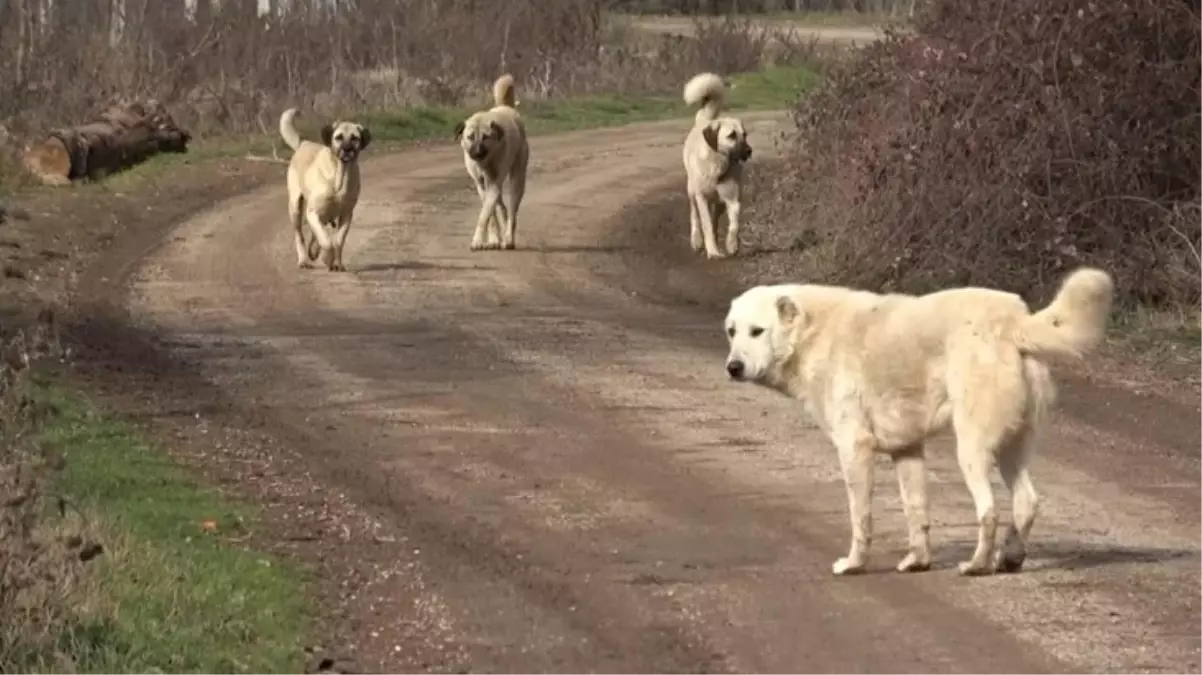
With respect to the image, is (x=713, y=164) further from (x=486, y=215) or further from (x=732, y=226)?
(x=486, y=215)

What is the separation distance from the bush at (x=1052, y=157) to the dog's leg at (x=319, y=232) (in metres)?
4.58

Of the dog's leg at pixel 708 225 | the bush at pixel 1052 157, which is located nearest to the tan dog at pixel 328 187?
the dog's leg at pixel 708 225

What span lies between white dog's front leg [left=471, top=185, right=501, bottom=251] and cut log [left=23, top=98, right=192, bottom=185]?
639 centimetres

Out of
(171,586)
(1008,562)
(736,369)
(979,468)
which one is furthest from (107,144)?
(979,468)

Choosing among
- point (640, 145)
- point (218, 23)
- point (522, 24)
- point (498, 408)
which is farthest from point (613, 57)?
point (498, 408)

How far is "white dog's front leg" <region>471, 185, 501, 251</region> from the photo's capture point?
21.6 meters

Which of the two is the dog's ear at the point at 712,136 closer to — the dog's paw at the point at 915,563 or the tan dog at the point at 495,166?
the tan dog at the point at 495,166

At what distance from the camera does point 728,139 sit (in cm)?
2095

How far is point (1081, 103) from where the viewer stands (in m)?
17.7

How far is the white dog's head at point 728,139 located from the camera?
2092 centimetres

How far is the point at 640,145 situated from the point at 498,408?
64.2 ft

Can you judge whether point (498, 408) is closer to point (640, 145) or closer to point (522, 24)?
point (640, 145)

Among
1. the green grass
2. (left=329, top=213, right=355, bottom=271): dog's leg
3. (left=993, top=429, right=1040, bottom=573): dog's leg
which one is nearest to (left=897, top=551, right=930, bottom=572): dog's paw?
(left=993, top=429, right=1040, bottom=573): dog's leg

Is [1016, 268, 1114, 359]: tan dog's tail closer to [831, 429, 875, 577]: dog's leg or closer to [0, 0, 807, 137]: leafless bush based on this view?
[831, 429, 875, 577]: dog's leg
